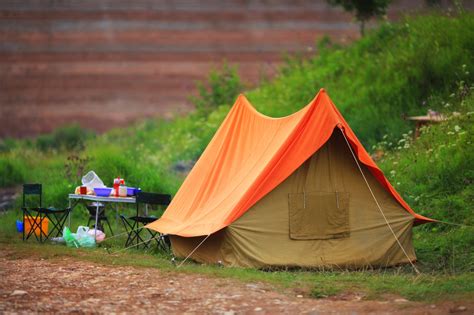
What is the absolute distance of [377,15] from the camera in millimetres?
21953

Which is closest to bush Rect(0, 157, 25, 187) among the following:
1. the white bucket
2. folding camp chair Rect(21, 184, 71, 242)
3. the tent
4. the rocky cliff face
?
folding camp chair Rect(21, 184, 71, 242)

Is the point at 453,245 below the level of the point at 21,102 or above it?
below

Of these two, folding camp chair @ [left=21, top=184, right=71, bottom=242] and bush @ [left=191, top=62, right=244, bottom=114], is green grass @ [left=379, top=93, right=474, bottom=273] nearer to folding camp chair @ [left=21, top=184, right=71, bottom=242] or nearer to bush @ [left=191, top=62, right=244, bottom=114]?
folding camp chair @ [left=21, top=184, right=71, bottom=242]

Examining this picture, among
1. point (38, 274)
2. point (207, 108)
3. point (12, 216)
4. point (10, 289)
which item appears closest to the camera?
point (10, 289)

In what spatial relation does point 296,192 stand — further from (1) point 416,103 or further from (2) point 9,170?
(2) point 9,170

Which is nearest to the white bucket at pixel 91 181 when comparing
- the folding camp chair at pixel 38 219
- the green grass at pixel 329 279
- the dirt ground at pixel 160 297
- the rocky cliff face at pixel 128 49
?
the folding camp chair at pixel 38 219

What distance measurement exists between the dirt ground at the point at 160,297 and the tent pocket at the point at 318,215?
1.45 meters

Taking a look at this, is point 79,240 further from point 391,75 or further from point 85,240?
point 391,75

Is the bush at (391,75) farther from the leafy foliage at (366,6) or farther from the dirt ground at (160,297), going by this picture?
the dirt ground at (160,297)

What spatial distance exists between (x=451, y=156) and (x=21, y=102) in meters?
23.7

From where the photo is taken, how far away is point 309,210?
34.1 feet

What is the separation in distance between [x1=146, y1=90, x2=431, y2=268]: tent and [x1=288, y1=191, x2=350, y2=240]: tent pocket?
0.04ft

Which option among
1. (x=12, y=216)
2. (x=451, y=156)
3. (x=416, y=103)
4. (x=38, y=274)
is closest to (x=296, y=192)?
(x=38, y=274)

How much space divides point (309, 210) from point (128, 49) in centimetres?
2604
